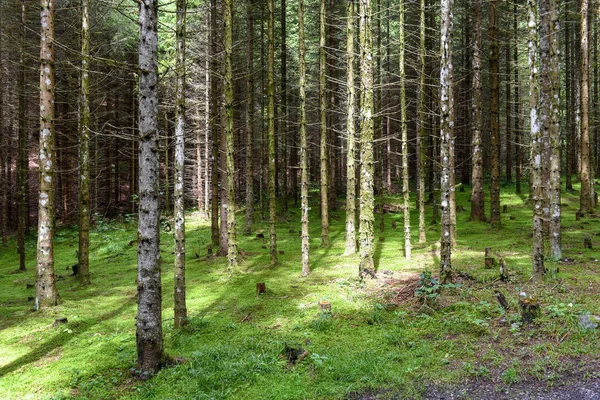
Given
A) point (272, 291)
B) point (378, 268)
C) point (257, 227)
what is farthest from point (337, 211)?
point (272, 291)

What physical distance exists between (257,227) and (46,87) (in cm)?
1473

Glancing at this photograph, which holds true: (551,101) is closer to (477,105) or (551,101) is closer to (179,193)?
(477,105)

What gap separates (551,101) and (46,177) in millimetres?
14716

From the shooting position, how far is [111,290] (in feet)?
43.3

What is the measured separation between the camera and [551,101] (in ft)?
39.2

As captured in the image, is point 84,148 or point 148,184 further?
point 84,148

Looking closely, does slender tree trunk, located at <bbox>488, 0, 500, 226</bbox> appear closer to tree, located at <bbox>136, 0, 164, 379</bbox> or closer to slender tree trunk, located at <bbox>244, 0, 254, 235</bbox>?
slender tree trunk, located at <bbox>244, 0, 254, 235</bbox>

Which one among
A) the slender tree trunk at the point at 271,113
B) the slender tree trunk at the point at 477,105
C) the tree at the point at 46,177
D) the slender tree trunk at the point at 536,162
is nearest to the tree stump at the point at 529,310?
the slender tree trunk at the point at 536,162

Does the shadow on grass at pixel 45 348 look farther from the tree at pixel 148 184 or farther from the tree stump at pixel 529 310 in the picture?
the tree stump at pixel 529 310

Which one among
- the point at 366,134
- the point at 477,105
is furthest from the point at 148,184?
the point at 477,105

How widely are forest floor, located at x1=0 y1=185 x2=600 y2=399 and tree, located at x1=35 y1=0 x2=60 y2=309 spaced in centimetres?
62

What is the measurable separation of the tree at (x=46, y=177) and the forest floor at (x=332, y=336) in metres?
0.62

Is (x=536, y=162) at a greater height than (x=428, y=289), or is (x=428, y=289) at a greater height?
(x=536, y=162)

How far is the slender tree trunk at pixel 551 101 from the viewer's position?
33.4 ft
